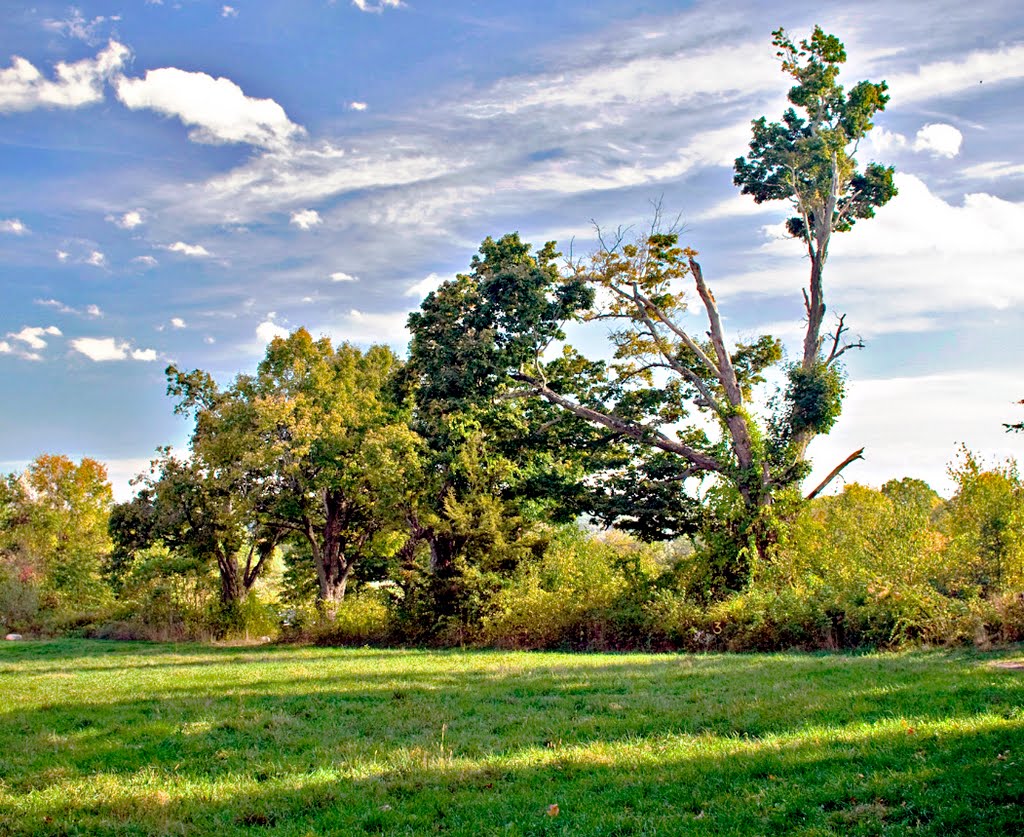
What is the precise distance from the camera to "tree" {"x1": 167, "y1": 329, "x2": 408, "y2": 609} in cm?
2864

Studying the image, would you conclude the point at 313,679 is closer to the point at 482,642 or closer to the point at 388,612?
the point at 482,642

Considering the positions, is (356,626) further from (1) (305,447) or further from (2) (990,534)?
(2) (990,534)

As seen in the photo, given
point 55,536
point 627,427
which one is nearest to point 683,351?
point 627,427

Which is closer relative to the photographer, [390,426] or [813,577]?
[813,577]

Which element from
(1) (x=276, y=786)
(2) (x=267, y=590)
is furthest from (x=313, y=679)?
(2) (x=267, y=590)

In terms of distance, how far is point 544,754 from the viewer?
7531 mm

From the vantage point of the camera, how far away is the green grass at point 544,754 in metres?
5.66

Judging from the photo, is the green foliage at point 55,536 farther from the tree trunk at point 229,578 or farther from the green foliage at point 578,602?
the green foliage at point 578,602

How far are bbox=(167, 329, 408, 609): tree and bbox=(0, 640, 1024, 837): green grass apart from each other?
15595 mm

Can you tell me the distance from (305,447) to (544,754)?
22597mm

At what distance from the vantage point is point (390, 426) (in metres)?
27.3

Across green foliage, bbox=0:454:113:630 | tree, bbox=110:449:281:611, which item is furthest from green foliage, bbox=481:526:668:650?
green foliage, bbox=0:454:113:630

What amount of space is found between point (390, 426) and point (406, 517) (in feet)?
11.0

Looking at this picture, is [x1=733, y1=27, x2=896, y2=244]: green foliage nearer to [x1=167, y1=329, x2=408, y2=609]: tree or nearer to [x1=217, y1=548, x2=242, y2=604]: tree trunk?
[x1=167, y1=329, x2=408, y2=609]: tree
